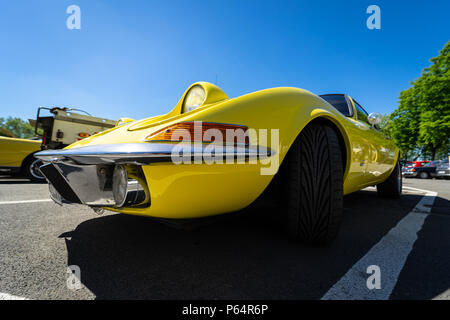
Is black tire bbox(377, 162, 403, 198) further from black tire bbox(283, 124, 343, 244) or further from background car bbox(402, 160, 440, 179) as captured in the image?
background car bbox(402, 160, 440, 179)

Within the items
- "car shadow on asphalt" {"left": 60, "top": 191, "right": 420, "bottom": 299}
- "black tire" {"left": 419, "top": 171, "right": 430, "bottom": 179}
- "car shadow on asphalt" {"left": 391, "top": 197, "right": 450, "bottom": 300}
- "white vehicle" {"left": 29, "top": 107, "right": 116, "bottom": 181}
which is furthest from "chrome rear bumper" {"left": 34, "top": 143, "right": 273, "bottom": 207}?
"black tire" {"left": 419, "top": 171, "right": 430, "bottom": 179}

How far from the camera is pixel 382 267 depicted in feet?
3.84

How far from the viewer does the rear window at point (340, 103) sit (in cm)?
234

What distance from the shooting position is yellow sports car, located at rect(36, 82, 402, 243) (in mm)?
919

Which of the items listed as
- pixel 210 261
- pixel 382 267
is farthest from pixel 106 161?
pixel 382 267

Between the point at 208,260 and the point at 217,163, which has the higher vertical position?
the point at 217,163

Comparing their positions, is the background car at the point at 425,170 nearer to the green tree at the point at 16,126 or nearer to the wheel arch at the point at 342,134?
the wheel arch at the point at 342,134

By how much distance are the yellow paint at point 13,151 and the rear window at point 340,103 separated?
20.0 feet

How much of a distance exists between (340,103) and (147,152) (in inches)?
92.8

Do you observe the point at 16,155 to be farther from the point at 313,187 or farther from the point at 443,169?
the point at 443,169

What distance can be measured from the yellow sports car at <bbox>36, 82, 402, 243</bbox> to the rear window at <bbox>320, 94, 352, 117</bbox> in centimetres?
98

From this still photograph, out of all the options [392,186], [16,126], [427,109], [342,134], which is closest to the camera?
[342,134]

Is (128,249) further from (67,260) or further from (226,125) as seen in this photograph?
(226,125)
